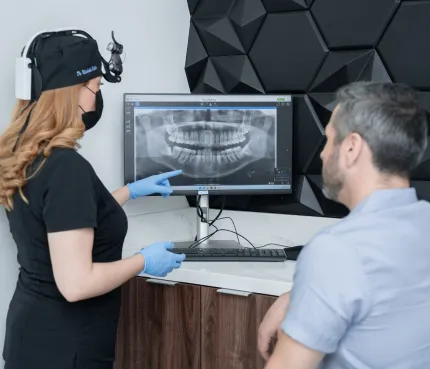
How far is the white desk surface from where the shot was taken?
2033 millimetres

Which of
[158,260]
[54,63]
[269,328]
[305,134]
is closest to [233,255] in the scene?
[158,260]

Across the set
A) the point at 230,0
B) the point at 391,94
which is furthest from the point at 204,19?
the point at 391,94

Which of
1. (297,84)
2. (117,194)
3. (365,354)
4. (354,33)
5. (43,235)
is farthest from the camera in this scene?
(297,84)

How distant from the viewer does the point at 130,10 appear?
258 cm

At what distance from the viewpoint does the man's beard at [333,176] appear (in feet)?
4.11

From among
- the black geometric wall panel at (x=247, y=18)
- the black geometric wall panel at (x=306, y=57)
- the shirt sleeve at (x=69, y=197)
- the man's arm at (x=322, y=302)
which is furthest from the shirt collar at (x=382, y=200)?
the black geometric wall panel at (x=247, y=18)

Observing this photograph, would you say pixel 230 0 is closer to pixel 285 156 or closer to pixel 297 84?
pixel 297 84

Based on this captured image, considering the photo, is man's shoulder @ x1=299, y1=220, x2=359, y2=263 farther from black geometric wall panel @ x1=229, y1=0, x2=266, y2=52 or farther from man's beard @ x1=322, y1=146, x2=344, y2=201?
black geometric wall panel @ x1=229, y1=0, x2=266, y2=52

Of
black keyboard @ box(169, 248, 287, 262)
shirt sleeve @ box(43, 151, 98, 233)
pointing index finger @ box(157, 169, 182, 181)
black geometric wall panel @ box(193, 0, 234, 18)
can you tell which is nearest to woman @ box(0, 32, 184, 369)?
shirt sleeve @ box(43, 151, 98, 233)

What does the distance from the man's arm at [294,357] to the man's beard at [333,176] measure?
334mm

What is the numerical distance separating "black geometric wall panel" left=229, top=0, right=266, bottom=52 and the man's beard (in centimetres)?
157

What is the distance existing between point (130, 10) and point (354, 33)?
937 mm

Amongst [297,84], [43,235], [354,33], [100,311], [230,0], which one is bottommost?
[100,311]

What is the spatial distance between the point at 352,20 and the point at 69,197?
1481 millimetres
